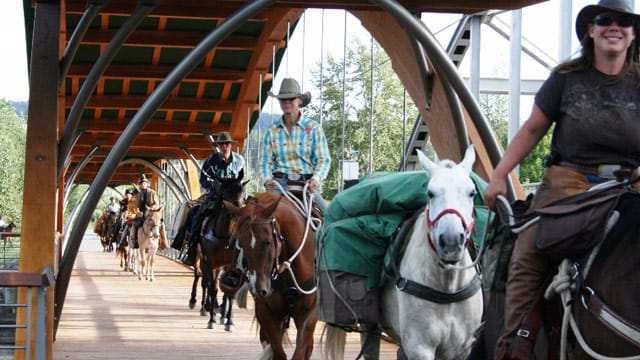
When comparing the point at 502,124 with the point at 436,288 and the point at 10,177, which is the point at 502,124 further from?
the point at 10,177

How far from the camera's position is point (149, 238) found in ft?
75.8

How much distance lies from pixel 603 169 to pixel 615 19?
1.82ft

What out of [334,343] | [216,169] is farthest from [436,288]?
[216,169]

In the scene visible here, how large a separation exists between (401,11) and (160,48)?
934cm

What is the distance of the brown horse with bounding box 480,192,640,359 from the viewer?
12.0ft

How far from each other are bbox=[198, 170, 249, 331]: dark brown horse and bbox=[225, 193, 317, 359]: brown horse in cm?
420

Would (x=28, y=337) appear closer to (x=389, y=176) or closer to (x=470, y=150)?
(x=389, y=176)

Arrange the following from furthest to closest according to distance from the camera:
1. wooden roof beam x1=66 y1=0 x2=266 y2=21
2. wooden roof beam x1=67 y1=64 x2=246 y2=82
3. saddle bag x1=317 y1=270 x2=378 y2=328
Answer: wooden roof beam x1=67 y1=64 x2=246 y2=82, wooden roof beam x1=66 y1=0 x2=266 y2=21, saddle bag x1=317 y1=270 x2=378 y2=328

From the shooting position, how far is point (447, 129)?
396 inches

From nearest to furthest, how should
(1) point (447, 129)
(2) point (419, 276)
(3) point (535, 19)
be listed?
(2) point (419, 276) < (1) point (447, 129) < (3) point (535, 19)

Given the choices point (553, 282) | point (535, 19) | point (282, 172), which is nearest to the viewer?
point (553, 282)

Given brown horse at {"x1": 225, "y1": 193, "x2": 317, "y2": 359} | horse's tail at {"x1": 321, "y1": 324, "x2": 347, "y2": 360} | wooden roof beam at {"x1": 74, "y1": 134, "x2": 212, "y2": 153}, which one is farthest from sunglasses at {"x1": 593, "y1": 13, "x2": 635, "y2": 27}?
wooden roof beam at {"x1": 74, "y1": 134, "x2": 212, "y2": 153}

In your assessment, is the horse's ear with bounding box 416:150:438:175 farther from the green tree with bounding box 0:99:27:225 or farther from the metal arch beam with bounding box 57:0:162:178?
the green tree with bounding box 0:99:27:225

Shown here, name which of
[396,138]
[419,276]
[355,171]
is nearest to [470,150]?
[419,276]
